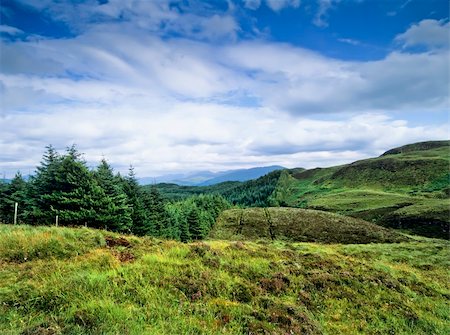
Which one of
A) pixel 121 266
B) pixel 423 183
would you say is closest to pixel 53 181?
pixel 121 266

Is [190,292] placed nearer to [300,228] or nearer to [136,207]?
[136,207]

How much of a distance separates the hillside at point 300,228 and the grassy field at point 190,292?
55.1m

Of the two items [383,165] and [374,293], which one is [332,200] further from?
[374,293]

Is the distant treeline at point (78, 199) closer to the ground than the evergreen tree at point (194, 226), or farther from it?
farther from it

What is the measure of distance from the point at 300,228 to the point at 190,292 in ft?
236

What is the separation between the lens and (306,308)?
1088 centimetres

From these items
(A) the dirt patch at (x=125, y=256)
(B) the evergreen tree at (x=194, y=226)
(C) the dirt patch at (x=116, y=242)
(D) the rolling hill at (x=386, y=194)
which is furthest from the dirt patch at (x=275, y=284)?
(D) the rolling hill at (x=386, y=194)

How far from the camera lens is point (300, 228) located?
256ft

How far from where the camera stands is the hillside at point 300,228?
6794 cm

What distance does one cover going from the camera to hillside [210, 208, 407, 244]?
6794cm

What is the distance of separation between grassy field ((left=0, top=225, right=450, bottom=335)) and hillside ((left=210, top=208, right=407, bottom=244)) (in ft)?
181

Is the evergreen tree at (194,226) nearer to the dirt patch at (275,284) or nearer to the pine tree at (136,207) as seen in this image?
the pine tree at (136,207)

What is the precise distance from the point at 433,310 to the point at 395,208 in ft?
324

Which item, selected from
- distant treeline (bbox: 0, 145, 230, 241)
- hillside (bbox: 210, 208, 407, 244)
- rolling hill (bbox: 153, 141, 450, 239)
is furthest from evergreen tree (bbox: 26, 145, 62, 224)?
rolling hill (bbox: 153, 141, 450, 239)
